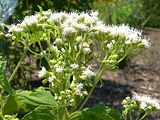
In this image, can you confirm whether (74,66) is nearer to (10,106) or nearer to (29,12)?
(10,106)

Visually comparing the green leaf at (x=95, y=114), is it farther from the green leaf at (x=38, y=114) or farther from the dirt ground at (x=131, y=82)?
the dirt ground at (x=131, y=82)

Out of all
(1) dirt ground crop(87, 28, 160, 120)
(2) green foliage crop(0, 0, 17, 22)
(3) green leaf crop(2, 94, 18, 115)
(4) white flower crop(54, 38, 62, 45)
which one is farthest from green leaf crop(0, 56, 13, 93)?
(1) dirt ground crop(87, 28, 160, 120)

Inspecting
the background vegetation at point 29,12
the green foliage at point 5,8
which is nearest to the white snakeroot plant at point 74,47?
the background vegetation at point 29,12

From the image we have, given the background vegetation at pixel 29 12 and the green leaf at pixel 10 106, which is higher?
the green leaf at pixel 10 106

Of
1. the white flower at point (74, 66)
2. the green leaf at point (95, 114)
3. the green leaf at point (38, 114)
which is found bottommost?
the green leaf at point (95, 114)

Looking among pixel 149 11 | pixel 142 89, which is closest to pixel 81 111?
pixel 142 89

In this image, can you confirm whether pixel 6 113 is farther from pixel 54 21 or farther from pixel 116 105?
pixel 116 105

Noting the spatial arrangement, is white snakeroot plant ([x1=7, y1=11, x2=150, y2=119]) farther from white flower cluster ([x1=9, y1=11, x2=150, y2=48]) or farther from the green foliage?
the green foliage
